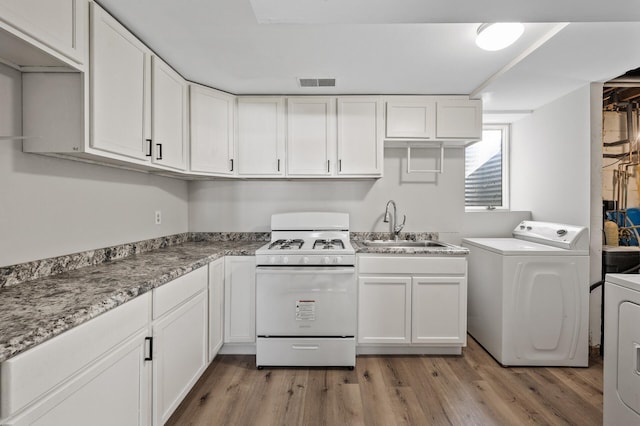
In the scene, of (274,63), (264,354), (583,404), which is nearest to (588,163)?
(583,404)

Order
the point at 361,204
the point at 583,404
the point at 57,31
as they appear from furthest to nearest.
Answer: the point at 361,204, the point at 583,404, the point at 57,31

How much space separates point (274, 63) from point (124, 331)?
1907 mm

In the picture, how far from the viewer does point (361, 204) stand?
3107mm

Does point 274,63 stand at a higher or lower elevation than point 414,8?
higher

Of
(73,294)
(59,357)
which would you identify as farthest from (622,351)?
(73,294)

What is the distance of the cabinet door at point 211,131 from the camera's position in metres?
2.49

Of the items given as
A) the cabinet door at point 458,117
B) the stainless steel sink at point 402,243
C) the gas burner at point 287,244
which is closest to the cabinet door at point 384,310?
the stainless steel sink at point 402,243

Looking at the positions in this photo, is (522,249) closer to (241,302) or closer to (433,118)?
(433,118)

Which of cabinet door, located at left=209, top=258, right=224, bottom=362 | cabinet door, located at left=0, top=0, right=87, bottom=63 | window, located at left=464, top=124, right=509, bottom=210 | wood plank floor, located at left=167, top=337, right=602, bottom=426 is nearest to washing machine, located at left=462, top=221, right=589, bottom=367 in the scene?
wood plank floor, located at left=167, top=337, right=602, bottom=426

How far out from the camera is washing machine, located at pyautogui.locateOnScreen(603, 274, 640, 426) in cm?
138

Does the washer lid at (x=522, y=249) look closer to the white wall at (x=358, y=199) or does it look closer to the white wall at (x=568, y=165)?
the white wall at (x=568, y=165)

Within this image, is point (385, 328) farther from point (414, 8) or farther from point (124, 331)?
point (414, 8)

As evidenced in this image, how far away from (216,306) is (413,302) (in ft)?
5.17

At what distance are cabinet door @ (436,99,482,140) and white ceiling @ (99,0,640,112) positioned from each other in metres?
0.11
